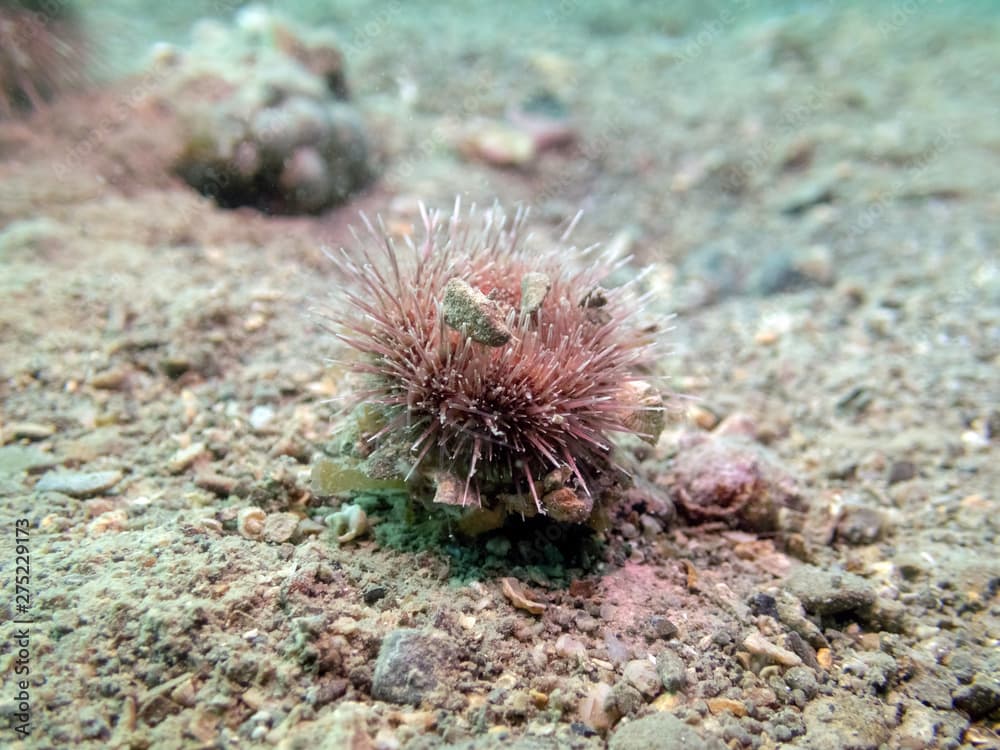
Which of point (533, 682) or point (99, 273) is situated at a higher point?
point (99, 273)

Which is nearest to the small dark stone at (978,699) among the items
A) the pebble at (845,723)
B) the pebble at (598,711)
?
the pebble at (845,723)

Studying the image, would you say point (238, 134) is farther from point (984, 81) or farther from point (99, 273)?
point (984, 81)

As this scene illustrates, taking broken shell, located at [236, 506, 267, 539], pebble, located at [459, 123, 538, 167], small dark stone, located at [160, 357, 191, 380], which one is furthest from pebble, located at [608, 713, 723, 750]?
→ pebble, located at [459, 123, 538, 167]

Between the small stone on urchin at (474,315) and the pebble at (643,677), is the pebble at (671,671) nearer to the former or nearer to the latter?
the pebble at (643,677)

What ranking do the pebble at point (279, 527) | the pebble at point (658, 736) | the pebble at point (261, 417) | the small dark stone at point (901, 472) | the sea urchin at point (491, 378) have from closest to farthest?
the pebble at point (658, 736) < the sea urchin at point (491, 378) < the pebble at point (279, 527) < the pebble at point (261, 417) < the small dark stone at point (901, 472)

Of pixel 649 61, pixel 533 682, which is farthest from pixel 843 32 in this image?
pixel 533 682
